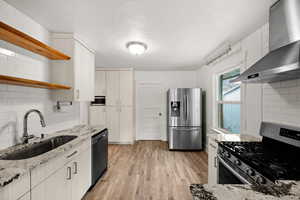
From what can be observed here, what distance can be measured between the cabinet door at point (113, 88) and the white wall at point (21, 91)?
2.42m


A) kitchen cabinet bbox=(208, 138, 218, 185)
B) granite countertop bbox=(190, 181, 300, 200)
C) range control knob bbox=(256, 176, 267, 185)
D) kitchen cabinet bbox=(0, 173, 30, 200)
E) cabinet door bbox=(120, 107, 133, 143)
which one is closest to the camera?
granite countertop bbox=(190, 181, 300, 200)

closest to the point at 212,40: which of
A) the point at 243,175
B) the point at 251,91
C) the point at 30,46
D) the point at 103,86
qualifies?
the point at 251,91

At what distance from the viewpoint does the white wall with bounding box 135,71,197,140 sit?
5.12 meters

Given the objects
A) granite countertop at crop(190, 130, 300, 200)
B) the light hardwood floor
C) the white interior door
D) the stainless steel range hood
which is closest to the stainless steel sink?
the light hardwood floor

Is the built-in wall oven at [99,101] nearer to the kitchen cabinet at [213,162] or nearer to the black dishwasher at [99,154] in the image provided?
the black dishwasher at [99,154]

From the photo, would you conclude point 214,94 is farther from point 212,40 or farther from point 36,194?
point 36,194

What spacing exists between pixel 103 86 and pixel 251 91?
3.85 m

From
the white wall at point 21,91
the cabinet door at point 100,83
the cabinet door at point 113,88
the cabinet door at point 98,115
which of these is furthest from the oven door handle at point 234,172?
the cabinet door at point 100,83

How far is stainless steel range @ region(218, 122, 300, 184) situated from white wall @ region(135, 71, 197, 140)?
3347mm

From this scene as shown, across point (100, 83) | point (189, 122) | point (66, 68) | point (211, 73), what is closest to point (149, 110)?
point (189, 122)

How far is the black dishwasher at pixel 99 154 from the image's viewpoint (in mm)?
2365

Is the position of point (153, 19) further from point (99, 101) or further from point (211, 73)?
point (99, 101)

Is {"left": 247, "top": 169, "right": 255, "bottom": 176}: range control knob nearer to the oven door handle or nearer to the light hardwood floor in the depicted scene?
the oven door handle

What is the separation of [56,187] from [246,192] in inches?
A: 61.4
